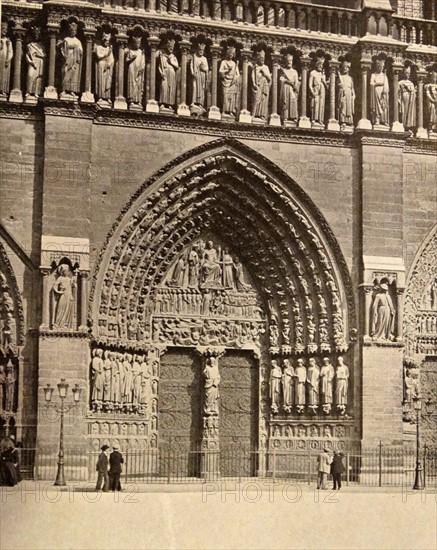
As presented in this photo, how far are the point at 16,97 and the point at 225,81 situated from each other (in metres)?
3.56

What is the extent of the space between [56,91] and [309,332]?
597cm

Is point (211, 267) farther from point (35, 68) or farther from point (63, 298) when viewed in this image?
point (35, 68)

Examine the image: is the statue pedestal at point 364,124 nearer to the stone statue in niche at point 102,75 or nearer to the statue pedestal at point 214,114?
the statue pedestal at point 214,114

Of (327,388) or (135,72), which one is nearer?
(135,72)

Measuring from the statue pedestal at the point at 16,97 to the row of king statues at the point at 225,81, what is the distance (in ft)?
0.32

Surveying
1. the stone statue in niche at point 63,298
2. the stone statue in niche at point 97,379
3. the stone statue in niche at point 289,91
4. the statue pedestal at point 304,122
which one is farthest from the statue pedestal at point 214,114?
Result: the stone statue in niche at point 97,379

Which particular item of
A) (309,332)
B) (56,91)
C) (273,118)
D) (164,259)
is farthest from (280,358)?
(56,91)

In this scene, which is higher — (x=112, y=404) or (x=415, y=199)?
(x=415, y=199)

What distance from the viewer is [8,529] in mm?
12836

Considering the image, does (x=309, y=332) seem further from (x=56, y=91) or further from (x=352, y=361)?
(x=56, y=91)

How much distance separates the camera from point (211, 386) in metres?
21.2

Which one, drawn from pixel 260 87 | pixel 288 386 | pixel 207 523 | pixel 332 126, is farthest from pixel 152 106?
pixel 207 523

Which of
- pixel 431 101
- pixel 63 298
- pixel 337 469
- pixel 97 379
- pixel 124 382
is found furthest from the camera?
pixel 431 101

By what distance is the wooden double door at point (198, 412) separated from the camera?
20984 mm
